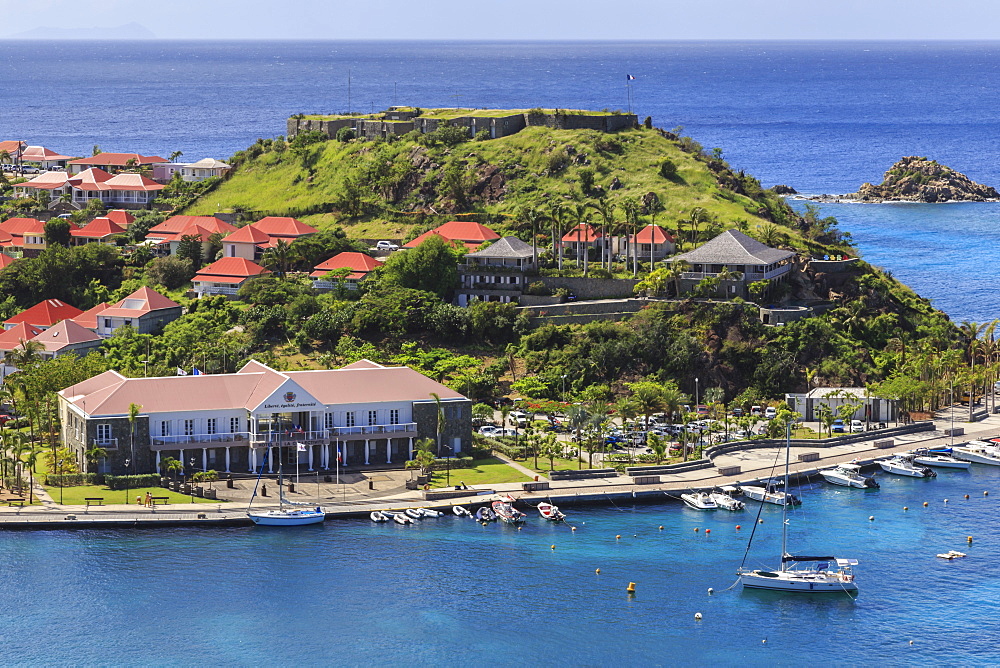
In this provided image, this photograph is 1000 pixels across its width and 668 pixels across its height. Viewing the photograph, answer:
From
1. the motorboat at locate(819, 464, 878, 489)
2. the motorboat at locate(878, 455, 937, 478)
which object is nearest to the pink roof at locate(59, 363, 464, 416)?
the motorboat at locate(819, 464, 878, 489)

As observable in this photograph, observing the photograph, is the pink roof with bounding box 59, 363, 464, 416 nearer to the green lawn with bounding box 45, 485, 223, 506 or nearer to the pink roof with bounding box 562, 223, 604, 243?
the green lawn with bounding box 45, 485, 223, 506

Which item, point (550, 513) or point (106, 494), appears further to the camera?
point (106, 494)

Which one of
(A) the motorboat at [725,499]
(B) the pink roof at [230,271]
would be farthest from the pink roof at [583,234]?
(A) the motorboat at [725,499]

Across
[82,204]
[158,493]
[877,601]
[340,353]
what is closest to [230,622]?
[158,493]

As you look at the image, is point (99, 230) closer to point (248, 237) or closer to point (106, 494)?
point (248, 237)

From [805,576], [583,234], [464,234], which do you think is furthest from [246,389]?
[583,234]
